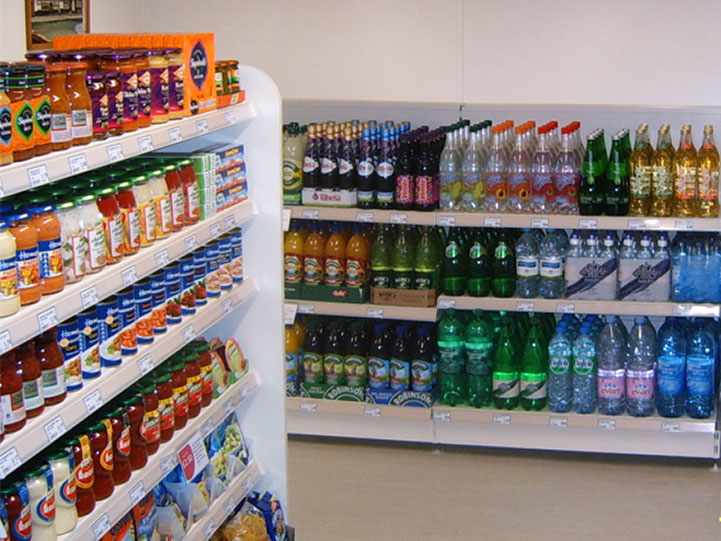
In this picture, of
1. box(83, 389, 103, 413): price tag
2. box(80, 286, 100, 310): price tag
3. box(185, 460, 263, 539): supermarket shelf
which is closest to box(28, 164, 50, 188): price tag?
box(80, 286, 100, 310): price tag

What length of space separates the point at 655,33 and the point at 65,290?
3.99 meters

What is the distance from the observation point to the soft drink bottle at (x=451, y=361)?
18.2 feet

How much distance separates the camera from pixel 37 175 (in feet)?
8.02

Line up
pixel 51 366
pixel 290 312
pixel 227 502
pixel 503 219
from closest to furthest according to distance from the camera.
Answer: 1. pixel 51 366
2. pixel 227 502
3. pixel 290 312
4. pixel 503 219

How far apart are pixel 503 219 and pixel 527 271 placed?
0.34 meters

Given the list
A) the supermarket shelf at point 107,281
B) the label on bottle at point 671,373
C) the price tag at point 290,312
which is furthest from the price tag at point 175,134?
the label on bottle at point 671,373

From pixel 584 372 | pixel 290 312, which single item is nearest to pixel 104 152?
pixel 290 312

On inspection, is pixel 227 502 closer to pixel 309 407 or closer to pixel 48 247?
pixel 48 247

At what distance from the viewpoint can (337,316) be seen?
232 inches

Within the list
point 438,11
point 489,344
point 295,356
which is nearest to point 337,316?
point 295,356

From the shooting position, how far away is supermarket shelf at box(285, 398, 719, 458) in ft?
17.8

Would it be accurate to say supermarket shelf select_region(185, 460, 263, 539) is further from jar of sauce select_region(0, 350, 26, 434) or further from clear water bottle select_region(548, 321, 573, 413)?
clear water bottle select_region(548, 321, 573, 413)

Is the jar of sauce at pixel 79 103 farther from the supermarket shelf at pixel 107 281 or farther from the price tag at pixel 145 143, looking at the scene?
the supermarket shelf at pixel 107 281

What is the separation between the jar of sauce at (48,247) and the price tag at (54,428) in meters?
0.31
